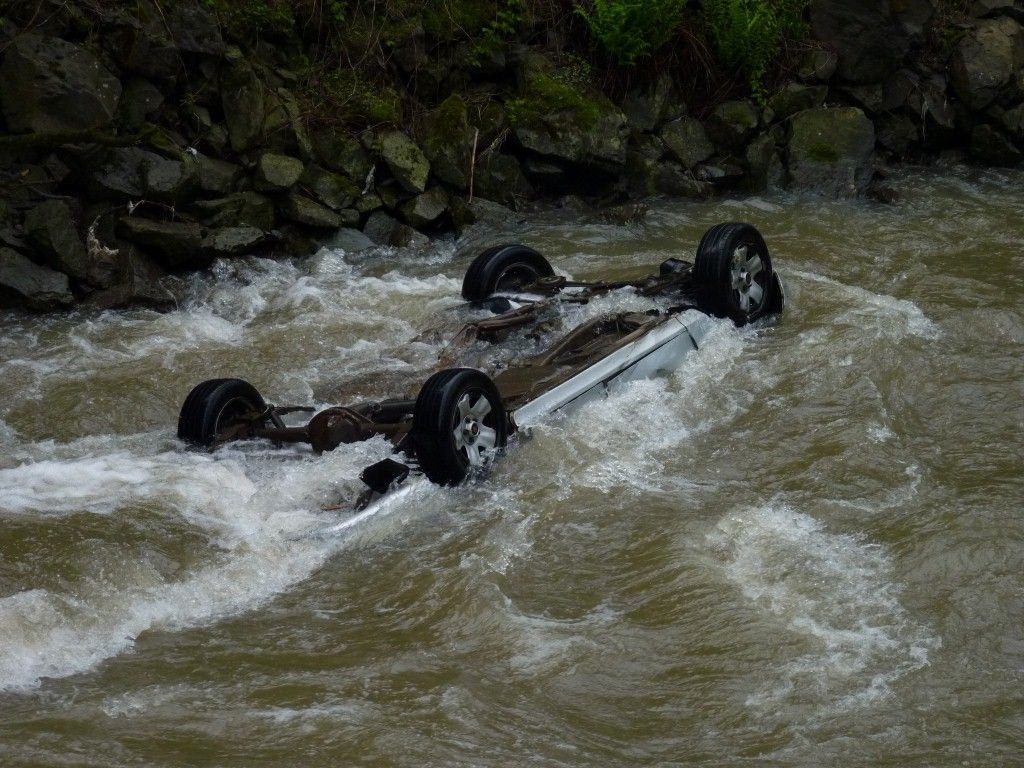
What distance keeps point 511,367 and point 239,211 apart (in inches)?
182

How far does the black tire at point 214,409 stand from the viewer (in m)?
7.08

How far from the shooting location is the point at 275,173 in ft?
38.1

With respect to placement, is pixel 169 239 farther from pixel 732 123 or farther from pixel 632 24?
pixel 732 123

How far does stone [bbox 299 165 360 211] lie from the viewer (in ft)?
39.3

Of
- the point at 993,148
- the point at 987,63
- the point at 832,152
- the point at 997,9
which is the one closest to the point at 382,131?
the point at 832,152

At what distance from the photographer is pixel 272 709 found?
4691 millimetres

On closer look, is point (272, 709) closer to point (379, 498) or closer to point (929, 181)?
point (379, 498)

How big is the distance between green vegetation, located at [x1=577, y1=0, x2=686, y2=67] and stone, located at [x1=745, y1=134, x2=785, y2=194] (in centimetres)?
176

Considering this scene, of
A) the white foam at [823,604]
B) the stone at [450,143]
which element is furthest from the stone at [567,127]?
the white foam at [823,604]

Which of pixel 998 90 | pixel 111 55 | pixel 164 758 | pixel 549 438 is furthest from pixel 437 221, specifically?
pixel 164 758

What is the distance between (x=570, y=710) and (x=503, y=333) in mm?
4256

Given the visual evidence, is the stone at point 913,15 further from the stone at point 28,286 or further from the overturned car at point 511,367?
the stone at point 28,286

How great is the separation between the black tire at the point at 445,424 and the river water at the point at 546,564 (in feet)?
0.55

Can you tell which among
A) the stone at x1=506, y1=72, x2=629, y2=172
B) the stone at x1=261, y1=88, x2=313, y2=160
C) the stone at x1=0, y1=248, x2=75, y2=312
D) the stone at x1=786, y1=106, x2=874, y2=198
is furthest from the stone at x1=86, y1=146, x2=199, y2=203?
the stone at x1=786, y1=106, x2=874, y2=198
